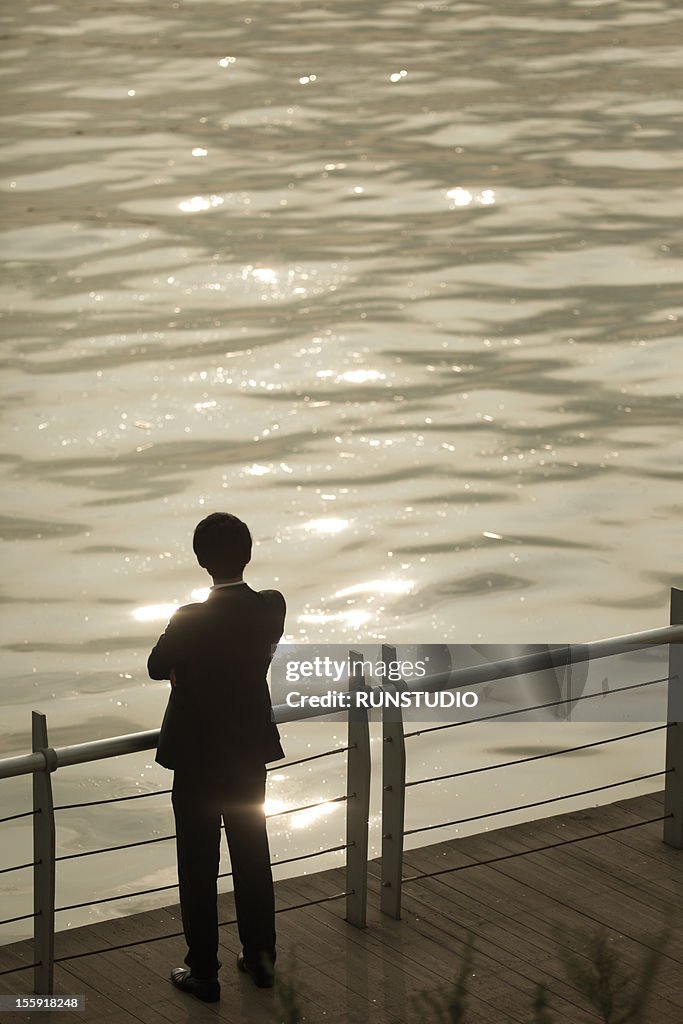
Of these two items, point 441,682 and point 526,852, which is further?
point 526,852

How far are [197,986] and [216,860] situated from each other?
0.48 meters

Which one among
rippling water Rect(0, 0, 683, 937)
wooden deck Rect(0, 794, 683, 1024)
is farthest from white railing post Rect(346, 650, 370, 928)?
rippling water Rect(0, 0, 683, 937)

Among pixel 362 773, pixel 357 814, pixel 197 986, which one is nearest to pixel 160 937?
pixel 197 986

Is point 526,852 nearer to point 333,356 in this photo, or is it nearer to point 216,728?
point 216,728

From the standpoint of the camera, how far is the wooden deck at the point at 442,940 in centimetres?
698

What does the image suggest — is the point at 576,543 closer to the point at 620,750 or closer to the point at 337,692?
the point at 620,750

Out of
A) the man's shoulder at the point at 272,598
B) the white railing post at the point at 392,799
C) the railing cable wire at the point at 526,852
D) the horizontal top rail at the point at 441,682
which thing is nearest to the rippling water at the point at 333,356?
the railing cable wire at the point at 526,852

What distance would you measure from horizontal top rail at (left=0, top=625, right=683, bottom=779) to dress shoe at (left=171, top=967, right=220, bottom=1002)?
0.83 metres

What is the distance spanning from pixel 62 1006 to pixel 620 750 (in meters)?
5.30

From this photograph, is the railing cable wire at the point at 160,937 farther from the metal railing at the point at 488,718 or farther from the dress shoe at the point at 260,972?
the dress shoe at the point at 260,972

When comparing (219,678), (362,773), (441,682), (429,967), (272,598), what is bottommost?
(429,967)

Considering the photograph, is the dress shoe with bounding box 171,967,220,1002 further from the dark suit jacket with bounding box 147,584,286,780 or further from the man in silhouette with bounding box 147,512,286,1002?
the dark suit jacket with bounding box 147,584,286,780

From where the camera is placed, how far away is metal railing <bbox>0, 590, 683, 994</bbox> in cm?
686

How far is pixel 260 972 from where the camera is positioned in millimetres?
7051
